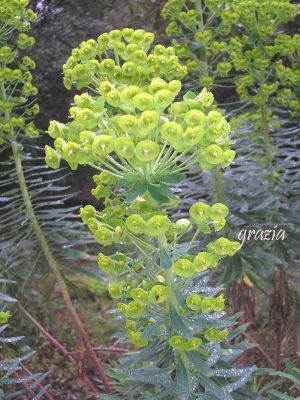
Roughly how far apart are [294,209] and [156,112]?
66.4 inches

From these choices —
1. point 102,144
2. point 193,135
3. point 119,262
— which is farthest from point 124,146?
point 119,262

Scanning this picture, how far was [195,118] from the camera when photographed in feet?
4.33

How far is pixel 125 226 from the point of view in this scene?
58.8 inches

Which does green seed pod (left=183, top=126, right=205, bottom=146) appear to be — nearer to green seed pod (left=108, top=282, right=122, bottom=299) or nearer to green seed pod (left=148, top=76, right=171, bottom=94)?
green seed pod (left=148, top=76, right=171, bottom=94)

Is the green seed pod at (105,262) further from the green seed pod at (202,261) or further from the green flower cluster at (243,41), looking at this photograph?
the green flower cluster at (243,41)

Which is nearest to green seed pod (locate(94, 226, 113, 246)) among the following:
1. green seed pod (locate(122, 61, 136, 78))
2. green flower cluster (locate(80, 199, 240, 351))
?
green flower cluster (locate(80, 199, 240, 351))

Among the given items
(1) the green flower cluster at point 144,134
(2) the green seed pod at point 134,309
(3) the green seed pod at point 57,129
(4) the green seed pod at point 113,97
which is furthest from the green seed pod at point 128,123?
(2) the green seed pod at point 134,309

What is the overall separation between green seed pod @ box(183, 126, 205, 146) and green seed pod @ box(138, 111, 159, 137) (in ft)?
0.24

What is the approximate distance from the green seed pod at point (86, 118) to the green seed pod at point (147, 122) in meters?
0.13

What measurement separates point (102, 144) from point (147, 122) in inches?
4.5

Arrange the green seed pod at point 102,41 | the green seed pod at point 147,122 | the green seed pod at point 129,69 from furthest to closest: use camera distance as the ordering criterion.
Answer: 1. the green seed pod at point 102,41
2. the green seed pod at point 129,69
3. the green seed pod at point 147,122

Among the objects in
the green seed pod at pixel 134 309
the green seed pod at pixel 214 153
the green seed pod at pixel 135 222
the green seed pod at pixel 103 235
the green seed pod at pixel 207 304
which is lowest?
the green seed pod at pixel 207 304

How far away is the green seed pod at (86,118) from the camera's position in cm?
135

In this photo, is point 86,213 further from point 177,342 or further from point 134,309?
point 177,342
